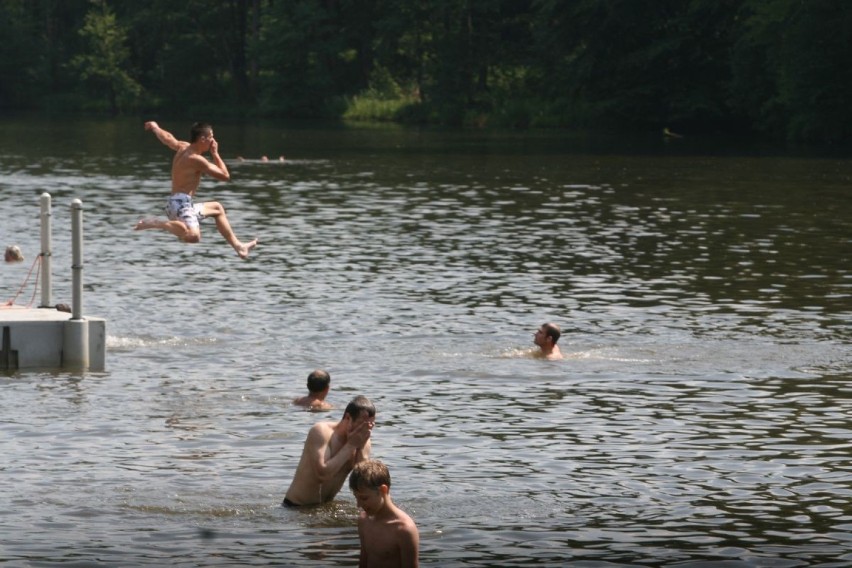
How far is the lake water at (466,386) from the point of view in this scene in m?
14.0

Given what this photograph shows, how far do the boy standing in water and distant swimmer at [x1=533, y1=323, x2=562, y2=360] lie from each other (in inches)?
407

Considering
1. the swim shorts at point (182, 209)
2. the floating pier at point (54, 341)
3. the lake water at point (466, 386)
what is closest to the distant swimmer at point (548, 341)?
the lake water at point (466, 386)

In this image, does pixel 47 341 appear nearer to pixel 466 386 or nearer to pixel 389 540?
pixel 466 386

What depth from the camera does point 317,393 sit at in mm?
18688

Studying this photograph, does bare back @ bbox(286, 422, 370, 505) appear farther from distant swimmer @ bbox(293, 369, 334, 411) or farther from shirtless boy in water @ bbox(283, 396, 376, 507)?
distant swimmer @ bbox(293, 369, 334, 411)

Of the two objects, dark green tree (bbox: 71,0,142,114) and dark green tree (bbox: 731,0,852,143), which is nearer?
dark green tree (bbox: 731,0,852,143)

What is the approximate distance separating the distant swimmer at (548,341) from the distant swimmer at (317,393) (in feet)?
12.5

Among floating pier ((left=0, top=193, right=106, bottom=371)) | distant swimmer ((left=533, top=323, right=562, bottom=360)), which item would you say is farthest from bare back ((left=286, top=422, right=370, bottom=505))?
distant swimmer ((left=533, top=323, right=562, bottom=360))

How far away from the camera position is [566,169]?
195ft

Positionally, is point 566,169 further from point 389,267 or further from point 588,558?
point 588,558

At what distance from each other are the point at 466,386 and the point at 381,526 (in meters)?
9.36

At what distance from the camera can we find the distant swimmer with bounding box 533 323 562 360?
861 inches

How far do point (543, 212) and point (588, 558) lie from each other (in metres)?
31.3

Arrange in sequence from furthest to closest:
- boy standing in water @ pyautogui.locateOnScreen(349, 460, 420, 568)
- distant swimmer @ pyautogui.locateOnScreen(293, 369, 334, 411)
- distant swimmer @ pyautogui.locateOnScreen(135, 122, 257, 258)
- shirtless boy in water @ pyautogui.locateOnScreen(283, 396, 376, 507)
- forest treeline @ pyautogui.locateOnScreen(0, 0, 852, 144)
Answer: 1. forest treeline @ pyautogui.locateOnScreen(0, 0, 852, 144)
2. distant swimmer @ pyautogui.locateOnScreen(135, 122, 257, 258)
3. distant swimmer @ pyautogui.locateOnScreen(293, 369, 334, 411)
4. shirtless boy in water @ pyautogui.locateOnScreen(283, 396, 376, 507)
5. boy standing in water @ pyautogui.locateOnScreen(349, 460, 420, 568)
